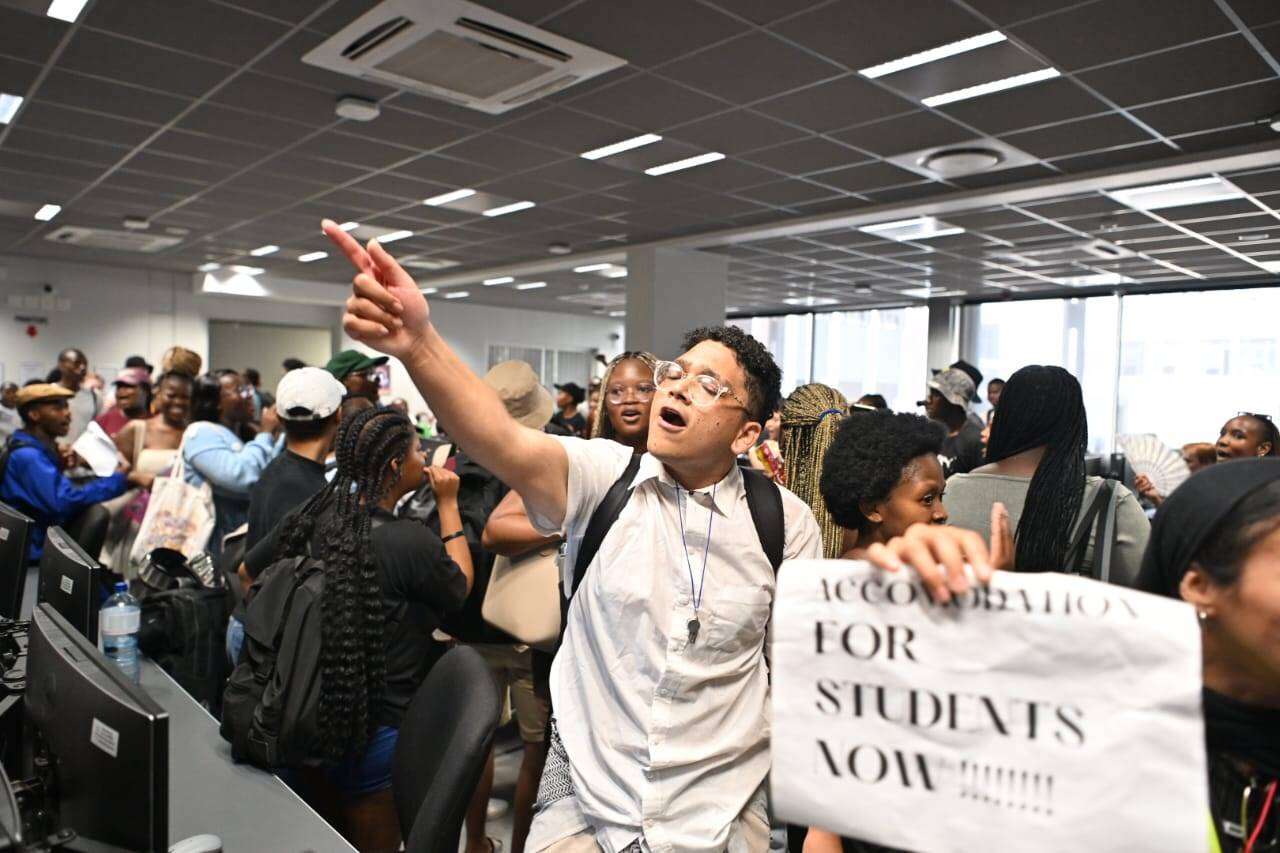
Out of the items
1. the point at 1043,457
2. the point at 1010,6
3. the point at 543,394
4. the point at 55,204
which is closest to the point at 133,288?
the point at 55,204

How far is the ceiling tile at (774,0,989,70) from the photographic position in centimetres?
356

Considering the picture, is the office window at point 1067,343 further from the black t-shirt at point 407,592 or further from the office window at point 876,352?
the black t-shirt at point 407,592

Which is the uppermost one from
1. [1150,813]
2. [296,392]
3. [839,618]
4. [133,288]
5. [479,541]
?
[133,288]

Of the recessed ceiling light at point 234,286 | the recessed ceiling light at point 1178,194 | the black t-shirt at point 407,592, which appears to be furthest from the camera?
the recessed ceiling light at point 234,286

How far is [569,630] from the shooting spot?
142cm

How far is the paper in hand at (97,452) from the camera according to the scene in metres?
3.81

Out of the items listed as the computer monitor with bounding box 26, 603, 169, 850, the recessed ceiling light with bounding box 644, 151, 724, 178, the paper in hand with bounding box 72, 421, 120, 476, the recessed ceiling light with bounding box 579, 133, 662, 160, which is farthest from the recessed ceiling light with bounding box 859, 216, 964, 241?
the computer monitor with bounding box 26, 603, 169, 850

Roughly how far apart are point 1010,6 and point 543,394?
8.48ft

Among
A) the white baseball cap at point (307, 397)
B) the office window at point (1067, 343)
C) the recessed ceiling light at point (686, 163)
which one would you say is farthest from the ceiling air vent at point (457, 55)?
the office window at point (1067, 343)

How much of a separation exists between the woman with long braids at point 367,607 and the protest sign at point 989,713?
1247mm

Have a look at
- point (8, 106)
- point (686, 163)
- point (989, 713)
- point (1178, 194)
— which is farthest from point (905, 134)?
point (8, 106)

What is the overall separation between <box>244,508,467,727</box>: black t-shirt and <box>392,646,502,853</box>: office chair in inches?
11.1

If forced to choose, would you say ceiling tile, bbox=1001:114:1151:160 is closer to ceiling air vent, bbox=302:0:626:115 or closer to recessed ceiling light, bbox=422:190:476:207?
ceiling air vent, bbox=302:0:626:115

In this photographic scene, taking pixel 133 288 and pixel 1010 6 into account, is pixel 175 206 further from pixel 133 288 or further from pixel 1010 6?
pixel 1010 6
